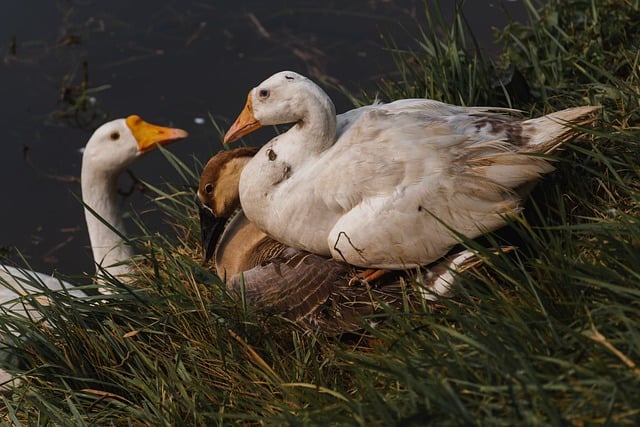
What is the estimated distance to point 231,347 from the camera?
11.5 feet

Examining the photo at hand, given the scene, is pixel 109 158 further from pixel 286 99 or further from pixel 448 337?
pixel 448 337

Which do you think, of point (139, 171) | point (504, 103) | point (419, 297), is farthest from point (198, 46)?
point (419, 297)

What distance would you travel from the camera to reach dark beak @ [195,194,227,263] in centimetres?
432

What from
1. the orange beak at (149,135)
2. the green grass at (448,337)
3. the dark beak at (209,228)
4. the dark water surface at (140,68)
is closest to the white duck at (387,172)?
the green grass at (448,337)

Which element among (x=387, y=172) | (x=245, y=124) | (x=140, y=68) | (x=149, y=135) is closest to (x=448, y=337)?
(x=387, y=172)

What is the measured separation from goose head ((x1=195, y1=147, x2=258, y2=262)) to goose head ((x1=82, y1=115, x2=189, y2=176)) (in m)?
1.21

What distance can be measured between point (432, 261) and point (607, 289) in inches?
33.6

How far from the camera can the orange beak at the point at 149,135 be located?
5473 millimetres

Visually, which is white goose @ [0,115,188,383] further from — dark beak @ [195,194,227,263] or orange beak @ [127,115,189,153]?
dark beak @ [195,194,227,263]

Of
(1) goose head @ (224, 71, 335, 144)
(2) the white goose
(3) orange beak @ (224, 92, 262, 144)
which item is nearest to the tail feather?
(1) goose head @ (224, 71, 335, 144)

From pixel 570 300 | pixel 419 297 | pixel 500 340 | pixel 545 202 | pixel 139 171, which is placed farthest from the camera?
pixel 139 171

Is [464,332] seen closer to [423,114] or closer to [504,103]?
[423,114]

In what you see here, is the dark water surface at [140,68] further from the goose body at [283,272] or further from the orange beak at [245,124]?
the orange beak at [245,124]

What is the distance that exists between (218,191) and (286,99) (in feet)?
2.04
